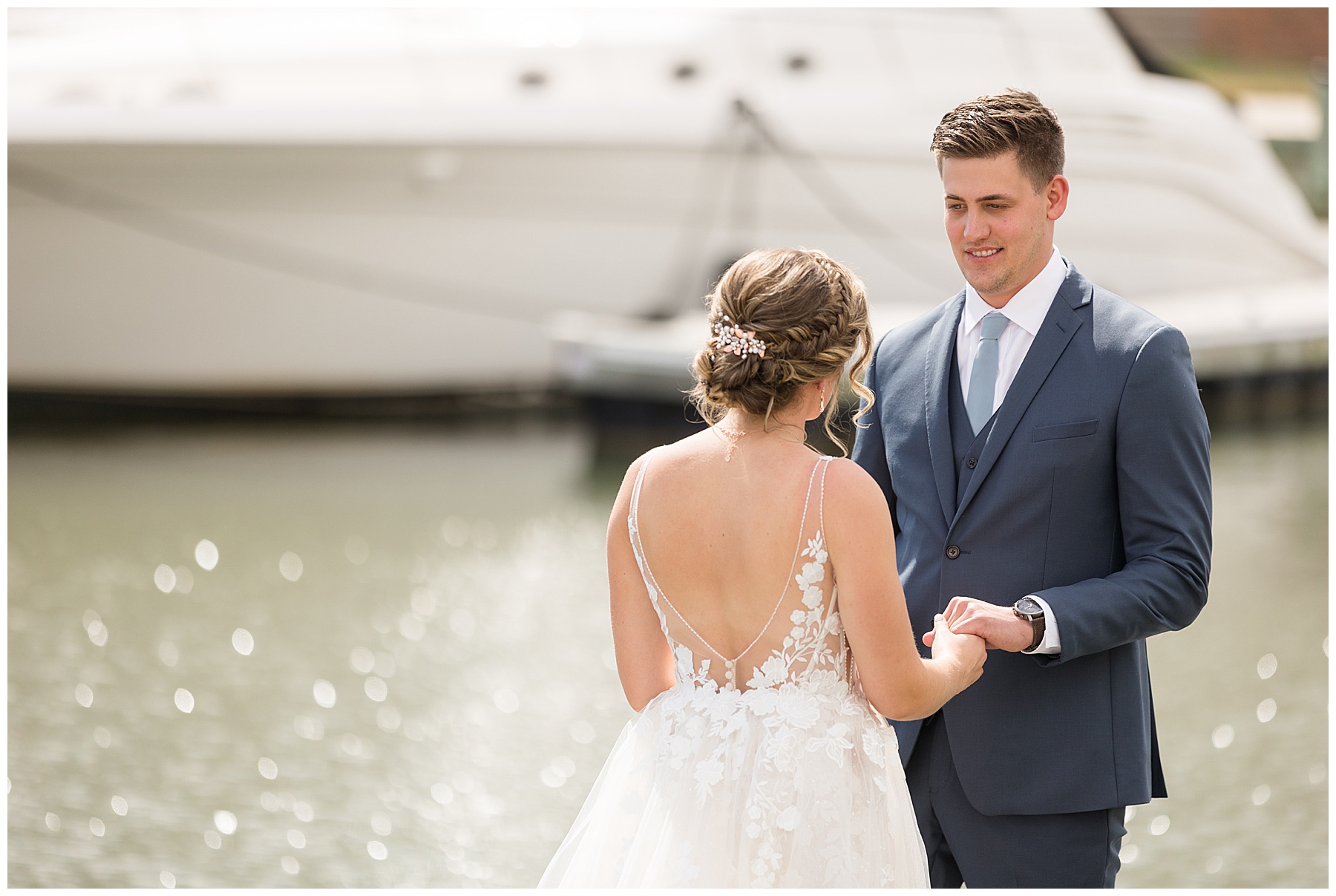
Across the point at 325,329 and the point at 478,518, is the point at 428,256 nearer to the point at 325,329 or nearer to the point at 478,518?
the point at 325,329

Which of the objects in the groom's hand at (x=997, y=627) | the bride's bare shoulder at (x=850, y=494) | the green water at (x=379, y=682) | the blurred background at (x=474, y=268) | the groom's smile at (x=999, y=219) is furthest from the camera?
the blurred background at (x=474, y=268)

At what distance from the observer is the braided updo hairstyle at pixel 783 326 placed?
1.82 m

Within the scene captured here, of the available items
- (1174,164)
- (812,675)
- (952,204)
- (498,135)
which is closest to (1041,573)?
(812,675)

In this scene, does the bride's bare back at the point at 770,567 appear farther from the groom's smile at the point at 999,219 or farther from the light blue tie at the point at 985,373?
the groom's smile at the point at 999,219

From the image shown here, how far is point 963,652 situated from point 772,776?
13.7 inches

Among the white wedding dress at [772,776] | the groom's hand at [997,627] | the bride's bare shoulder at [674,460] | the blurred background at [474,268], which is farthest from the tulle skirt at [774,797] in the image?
the blurred background at [474,268]

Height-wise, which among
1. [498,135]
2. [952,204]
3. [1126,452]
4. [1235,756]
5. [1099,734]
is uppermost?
[498,135]

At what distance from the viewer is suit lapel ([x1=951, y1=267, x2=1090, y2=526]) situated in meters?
2.02

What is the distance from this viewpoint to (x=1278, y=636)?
6.22 m

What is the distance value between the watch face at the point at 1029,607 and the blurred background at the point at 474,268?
447 centimetres

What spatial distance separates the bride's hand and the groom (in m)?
0.02

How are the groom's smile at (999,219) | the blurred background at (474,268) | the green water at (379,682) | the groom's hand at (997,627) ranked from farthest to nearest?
1. the blurred background at (474,268)
2. the green water at (379,682)
3. the groom's smile at (999,219)
4. the groom's hand at (997,627)

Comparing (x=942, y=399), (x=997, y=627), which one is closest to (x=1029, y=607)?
(x=997, y=627)

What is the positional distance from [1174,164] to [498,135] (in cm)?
739
